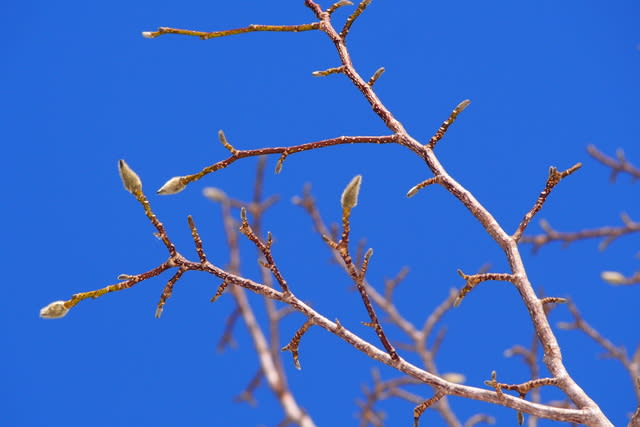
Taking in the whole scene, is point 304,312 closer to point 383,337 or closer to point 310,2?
point 383,337

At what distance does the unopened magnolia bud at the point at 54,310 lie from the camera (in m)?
2.11

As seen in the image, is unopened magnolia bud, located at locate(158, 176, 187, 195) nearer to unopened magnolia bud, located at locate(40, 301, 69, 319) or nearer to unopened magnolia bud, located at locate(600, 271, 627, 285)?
unopened magnolia bud, located at locate(40, 301, 69, 319)

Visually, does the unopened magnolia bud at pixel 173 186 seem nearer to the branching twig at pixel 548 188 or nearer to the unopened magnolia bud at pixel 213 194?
the branching twig at pixel 548 188

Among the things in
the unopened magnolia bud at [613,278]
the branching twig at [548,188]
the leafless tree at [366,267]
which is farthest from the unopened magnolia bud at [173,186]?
the unopened magnolia bud at [613,278]

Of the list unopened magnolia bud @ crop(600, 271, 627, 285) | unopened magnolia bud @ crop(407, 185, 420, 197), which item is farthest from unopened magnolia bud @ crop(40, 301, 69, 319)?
unopened magnolia bud @ crop(600, 271, 627, 285)

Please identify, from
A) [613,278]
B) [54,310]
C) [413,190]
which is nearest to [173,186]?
[54,310]

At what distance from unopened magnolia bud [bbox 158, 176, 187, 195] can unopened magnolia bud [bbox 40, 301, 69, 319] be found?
518 millimetres

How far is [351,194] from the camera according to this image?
205 cm

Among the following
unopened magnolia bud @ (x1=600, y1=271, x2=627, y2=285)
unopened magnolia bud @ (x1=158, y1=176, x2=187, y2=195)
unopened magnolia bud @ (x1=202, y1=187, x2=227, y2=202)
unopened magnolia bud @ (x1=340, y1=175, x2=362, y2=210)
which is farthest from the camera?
unopened magnolia bud @ (x1=202, y1=187, x2=227, y2=202)

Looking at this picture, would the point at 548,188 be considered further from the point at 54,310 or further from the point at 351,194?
the point at 54,310

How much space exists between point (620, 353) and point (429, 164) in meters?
4.81

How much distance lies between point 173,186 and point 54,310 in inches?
23.4

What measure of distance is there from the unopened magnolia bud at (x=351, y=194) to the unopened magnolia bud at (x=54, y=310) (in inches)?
40.1

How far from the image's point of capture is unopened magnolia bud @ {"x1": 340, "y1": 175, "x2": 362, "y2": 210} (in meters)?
2.05
